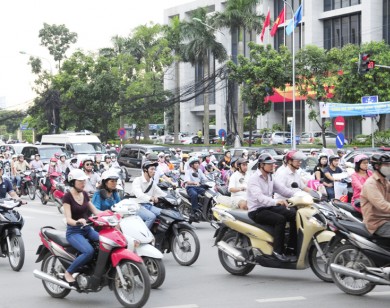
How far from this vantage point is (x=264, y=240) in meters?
8.77

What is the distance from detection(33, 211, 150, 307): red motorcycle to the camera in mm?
7074

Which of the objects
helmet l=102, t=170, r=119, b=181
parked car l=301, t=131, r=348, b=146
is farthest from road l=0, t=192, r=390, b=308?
parked car l=301, t=131, r=348, b=146

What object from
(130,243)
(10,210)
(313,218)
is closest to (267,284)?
(313,218)

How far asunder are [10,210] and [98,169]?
45.8 ft

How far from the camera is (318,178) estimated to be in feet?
49.8

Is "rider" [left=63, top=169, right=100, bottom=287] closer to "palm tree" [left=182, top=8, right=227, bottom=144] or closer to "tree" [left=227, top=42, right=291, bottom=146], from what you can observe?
"tree" [left=227, top=42, right=291, bottom=146]

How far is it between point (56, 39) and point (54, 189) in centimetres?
5448

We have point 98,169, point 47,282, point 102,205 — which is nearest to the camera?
point 47,282

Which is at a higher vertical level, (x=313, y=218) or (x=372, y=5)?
(x=372, y=5)

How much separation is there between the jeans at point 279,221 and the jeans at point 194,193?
6.31 metres

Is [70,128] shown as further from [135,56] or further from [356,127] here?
[356,127]

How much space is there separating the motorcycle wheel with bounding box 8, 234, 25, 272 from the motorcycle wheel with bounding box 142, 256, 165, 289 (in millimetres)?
2573

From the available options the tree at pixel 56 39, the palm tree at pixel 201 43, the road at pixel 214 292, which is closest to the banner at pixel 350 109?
→ the palm tree at pixel 201 43

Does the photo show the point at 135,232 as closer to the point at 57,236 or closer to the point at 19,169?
the point at 57,236
